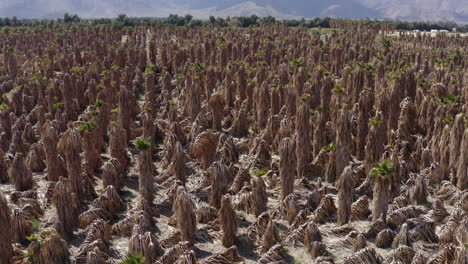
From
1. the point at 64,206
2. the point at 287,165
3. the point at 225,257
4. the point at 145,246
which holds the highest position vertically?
the point at 287,165

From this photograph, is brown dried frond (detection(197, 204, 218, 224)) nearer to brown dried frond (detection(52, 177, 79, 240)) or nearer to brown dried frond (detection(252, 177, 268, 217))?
brown dried frond (detection(252, 177, 268, 217))

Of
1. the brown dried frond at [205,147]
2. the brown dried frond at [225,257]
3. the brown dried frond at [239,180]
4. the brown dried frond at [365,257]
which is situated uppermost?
the brown dried frond at [205,147]

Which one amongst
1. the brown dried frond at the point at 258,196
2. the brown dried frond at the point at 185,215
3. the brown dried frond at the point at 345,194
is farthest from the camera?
the brown dried frond at the point at 258,196

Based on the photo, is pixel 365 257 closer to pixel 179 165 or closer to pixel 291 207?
pixel 291 207

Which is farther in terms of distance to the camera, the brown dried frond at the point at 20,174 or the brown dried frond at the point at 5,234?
the brown dried frond at the point at 20,174

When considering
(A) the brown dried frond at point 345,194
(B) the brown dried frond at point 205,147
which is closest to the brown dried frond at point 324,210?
(A) the brown dried frond at point 345,194

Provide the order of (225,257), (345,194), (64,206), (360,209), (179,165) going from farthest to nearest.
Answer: (179,165) → (360,209) → (345,194) → (64,206) → (225,257)

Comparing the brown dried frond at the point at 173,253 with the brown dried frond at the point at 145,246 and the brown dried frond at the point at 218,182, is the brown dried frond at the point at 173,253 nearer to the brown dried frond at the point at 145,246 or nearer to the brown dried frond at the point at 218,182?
the brown dried frond at the point at 145,246

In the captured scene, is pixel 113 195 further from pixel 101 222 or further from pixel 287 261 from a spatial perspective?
pixel 287 261

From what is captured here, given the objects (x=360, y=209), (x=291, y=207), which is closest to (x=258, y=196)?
(x=291, y=207)

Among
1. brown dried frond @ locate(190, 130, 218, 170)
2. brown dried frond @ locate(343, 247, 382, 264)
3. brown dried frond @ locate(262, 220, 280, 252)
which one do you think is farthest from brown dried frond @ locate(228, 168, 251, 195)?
brown dried frond @ locate(343, 247, 382, 264)

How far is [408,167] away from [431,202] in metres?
3.87

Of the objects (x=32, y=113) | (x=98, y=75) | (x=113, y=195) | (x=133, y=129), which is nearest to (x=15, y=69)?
(x=98, y=75)

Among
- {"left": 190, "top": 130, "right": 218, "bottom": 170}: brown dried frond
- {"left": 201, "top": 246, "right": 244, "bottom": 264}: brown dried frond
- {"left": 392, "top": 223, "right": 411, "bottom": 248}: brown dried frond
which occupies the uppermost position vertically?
{"left": 190, "top": 130, "right": 218, "bottom": 170}: brown dried frond
